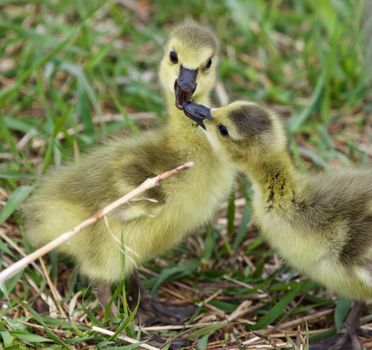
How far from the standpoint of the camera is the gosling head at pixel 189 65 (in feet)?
8.34

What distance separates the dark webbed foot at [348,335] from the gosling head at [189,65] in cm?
85

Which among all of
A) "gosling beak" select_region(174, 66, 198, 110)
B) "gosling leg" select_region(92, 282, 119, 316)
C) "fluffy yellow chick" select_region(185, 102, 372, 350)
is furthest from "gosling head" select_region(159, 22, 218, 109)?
"gosling leg" select_region(92, 282, 119, 316)

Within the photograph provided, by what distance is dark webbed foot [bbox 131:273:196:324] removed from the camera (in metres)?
2.58

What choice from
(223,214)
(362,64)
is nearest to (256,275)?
(223,214)

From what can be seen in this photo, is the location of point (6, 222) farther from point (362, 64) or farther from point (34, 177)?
point (362, 64)

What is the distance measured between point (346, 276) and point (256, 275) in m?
0.54

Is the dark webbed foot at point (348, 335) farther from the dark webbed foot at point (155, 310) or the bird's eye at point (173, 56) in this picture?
the bird's eye at point (173, 56)

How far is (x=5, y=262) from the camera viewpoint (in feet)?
8.55

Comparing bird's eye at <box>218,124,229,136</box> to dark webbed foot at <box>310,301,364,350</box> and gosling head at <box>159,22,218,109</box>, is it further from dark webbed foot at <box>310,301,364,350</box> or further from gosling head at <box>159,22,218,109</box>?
dark webbed foot at <box>310,301,364,350</box>

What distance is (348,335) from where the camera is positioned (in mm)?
2475

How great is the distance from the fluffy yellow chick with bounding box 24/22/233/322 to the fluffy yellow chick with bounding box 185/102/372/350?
0.10 metres

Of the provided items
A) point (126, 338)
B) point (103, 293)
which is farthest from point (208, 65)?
point (126, 338)

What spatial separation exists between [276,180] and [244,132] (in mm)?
175

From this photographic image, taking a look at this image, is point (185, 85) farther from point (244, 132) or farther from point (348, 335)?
point (348, 335)
